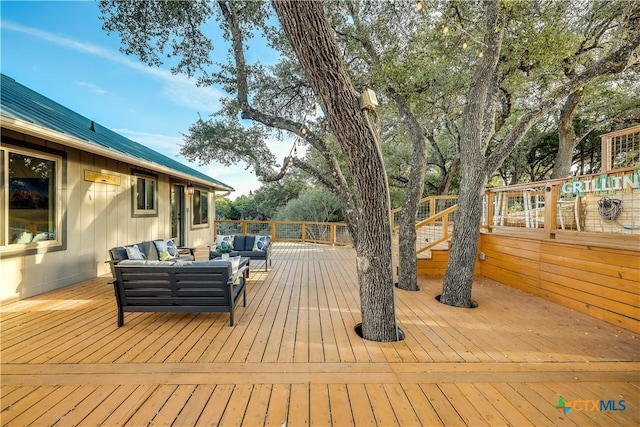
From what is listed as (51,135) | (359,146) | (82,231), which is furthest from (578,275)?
(82,231)

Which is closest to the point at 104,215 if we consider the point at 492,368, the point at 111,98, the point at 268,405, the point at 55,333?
the point at 55,333

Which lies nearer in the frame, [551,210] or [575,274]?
[575,274]

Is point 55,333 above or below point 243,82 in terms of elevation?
below

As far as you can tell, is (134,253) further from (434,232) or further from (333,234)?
(333,234)

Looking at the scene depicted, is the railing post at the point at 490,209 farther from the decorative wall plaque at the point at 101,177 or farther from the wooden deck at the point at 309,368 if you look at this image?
the decorative wall plaque at the point at 101,177

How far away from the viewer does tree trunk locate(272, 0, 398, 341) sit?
6.60ft

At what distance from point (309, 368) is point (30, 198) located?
199 inches

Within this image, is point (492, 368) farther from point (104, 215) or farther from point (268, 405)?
point (104, 215)

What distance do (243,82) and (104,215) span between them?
4009 mm

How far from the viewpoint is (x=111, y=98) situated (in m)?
9.91

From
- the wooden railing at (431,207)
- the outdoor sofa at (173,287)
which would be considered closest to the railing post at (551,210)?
the wooden railing at (431,207)

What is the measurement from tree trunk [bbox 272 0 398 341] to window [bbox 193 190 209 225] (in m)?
8.48

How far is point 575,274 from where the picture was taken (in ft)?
11.7

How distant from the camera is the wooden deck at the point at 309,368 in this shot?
5.54 ft
